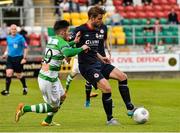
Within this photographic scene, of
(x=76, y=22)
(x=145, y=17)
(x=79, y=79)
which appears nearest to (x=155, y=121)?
(x=79, y=79)

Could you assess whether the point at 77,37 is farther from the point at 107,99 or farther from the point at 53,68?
the point at 107,99

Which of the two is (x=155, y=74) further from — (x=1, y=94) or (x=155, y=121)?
(x=155, y=121)

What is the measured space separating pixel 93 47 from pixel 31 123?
2.27 meters

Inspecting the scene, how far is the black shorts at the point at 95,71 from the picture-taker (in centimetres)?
1428

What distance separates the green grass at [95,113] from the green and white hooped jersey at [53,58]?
1.06 m

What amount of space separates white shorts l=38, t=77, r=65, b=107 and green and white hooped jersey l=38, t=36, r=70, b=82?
0.09 metres

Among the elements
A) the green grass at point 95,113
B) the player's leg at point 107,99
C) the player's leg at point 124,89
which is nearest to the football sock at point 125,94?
the player's leg at point 124,89

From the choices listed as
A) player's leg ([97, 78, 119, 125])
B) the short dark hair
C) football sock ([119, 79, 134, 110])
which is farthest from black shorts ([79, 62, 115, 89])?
the short dark hair

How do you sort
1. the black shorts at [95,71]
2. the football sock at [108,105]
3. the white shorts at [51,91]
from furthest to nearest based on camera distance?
the black shorts at [95,71] → the football sock at [108,105] → the white shorts at [51,91]

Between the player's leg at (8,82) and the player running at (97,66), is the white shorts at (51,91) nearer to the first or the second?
the player running at (97,66)

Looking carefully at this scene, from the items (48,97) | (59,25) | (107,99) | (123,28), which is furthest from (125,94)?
(123,28)

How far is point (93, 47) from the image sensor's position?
15219 millimetres

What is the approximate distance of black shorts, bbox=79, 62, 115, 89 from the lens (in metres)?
14.3

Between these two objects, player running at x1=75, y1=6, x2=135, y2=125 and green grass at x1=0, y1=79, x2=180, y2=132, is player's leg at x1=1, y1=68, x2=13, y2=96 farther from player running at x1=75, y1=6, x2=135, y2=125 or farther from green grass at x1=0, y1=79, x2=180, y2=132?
player running at x1=75, y1=6, x2=135, y2=125
